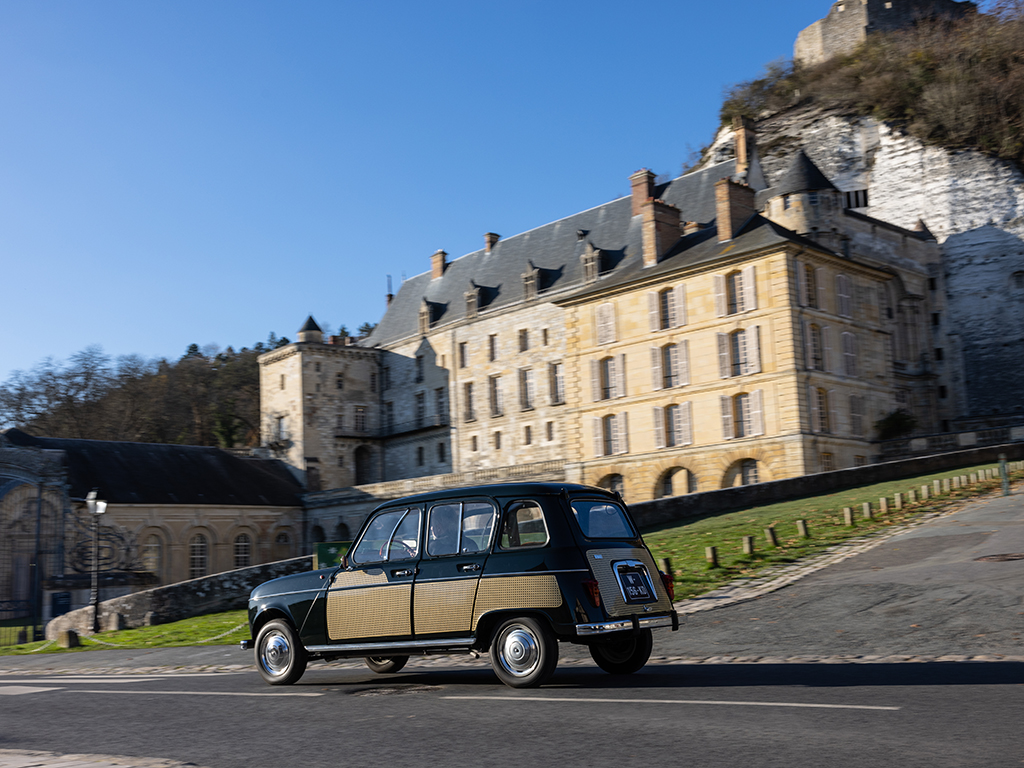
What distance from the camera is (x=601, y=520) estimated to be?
930 cm

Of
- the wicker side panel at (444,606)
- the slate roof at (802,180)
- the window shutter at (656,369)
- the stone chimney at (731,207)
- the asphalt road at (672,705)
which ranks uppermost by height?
the slate roof at (802,180)

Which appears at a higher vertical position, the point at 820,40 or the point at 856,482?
the point at 820,40

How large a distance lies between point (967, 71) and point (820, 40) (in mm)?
18043

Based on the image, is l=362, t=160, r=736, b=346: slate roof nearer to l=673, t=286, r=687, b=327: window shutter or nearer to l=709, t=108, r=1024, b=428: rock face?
l=673, t=286, r=687, b=327: window shutter

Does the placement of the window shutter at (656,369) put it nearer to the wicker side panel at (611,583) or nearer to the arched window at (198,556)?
the arched window at (198,556)

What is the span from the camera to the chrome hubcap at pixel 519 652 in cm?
856

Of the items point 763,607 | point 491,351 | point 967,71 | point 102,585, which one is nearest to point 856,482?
point 763,607

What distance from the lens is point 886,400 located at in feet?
148

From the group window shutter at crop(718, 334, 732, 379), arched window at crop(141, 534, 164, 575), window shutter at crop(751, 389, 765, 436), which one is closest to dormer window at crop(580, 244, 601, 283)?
window shutter at crop(718, 334, 732, 379)

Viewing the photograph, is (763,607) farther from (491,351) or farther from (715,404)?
(491,351)

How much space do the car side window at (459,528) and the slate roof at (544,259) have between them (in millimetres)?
44854

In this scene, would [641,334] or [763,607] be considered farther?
[641,334]

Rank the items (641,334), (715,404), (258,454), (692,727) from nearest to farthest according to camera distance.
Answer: (692,727) < (715,404) < (641,334) < (258,454)

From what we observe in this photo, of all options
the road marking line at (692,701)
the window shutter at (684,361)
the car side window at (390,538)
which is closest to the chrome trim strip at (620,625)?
the road marking line at (692,701)
